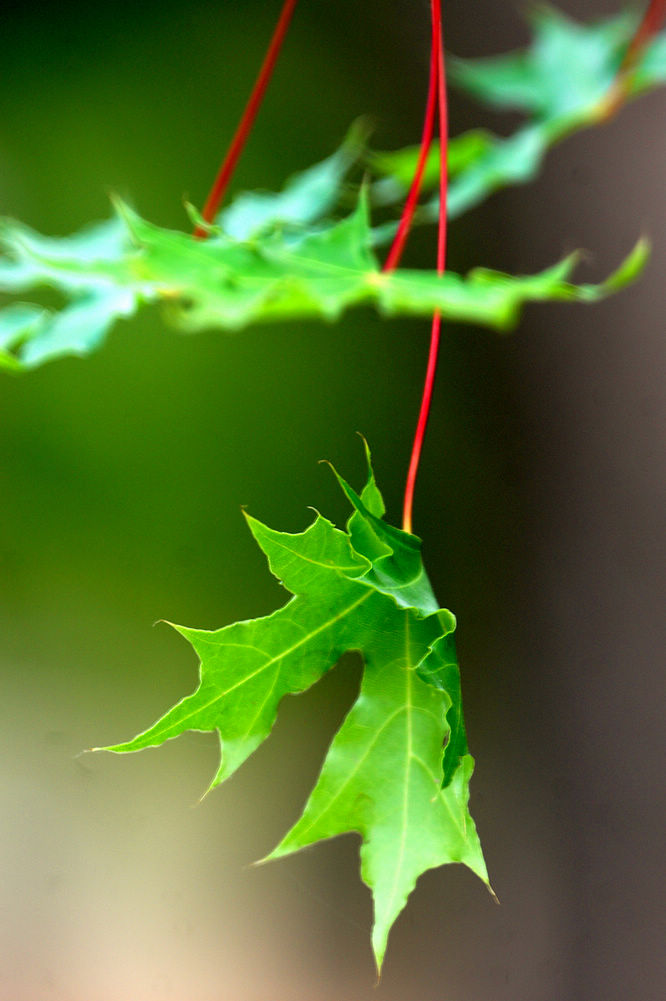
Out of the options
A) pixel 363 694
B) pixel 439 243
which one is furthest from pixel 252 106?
pixel 363 694

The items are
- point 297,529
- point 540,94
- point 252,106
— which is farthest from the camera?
point 297,529

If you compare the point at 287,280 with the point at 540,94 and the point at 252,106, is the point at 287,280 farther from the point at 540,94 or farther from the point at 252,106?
the point at 540,94

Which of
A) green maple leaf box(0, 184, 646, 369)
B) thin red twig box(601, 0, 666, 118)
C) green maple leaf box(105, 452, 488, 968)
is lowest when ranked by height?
green maple leaf box(105, 452, 488, 968)

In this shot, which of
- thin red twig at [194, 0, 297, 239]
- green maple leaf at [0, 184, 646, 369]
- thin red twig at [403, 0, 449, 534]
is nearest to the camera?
green maple leaf at [0, 184, 646, 369]

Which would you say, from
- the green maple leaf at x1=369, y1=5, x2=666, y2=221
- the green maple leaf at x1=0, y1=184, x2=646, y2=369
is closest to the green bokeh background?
the green maple leaf at x1=369, y1=5, x2=666, y2=221

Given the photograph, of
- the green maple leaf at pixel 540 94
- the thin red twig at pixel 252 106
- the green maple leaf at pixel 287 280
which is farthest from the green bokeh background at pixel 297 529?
the green maple leaf at pixel 287 280

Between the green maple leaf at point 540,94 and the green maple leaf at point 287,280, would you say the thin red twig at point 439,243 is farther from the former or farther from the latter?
the green maple leaf at point 540,94

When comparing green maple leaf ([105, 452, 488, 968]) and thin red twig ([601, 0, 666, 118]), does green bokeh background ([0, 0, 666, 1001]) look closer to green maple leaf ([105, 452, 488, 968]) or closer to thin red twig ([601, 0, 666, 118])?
thin red twig ([601, 0, 666, 118])
